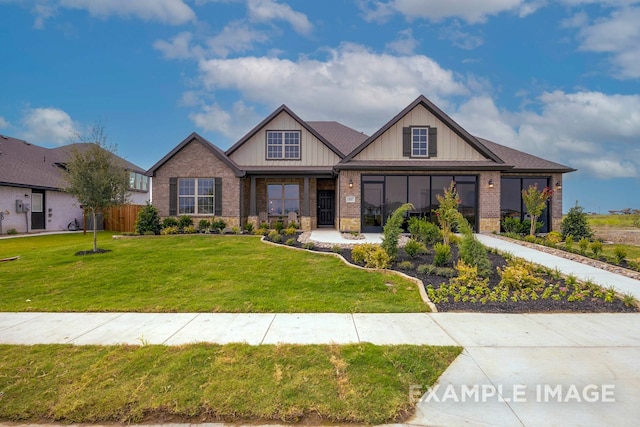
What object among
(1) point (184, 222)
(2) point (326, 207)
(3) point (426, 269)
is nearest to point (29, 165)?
(1) point (184, 222)

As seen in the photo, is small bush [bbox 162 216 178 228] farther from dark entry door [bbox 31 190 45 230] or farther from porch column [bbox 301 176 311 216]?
dark entry door [bbox 31 190 45 230]

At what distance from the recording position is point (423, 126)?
16.0m

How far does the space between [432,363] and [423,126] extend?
14.4m

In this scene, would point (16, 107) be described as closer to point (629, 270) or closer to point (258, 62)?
point (258, 62)

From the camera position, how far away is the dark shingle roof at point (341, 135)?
19.3 metres

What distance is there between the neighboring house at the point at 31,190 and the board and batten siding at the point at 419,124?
13558 mm

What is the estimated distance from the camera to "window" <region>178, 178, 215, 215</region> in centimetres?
1672

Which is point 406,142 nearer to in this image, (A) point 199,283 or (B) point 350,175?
(B) point 350,175

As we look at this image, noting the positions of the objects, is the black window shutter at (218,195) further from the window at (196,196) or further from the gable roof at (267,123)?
the gable roof at (267,123)

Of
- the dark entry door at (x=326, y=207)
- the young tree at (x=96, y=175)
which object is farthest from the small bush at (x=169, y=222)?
the dark entry door at (x=326, y=207)

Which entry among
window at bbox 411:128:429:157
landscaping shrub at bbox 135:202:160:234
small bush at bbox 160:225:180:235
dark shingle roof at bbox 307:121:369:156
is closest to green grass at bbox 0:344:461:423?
small bush at bbox 160:225:180:235

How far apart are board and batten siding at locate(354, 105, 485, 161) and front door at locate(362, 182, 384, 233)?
151 centimetres

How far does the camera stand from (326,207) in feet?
62.3

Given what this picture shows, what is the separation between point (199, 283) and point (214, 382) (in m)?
4.52
